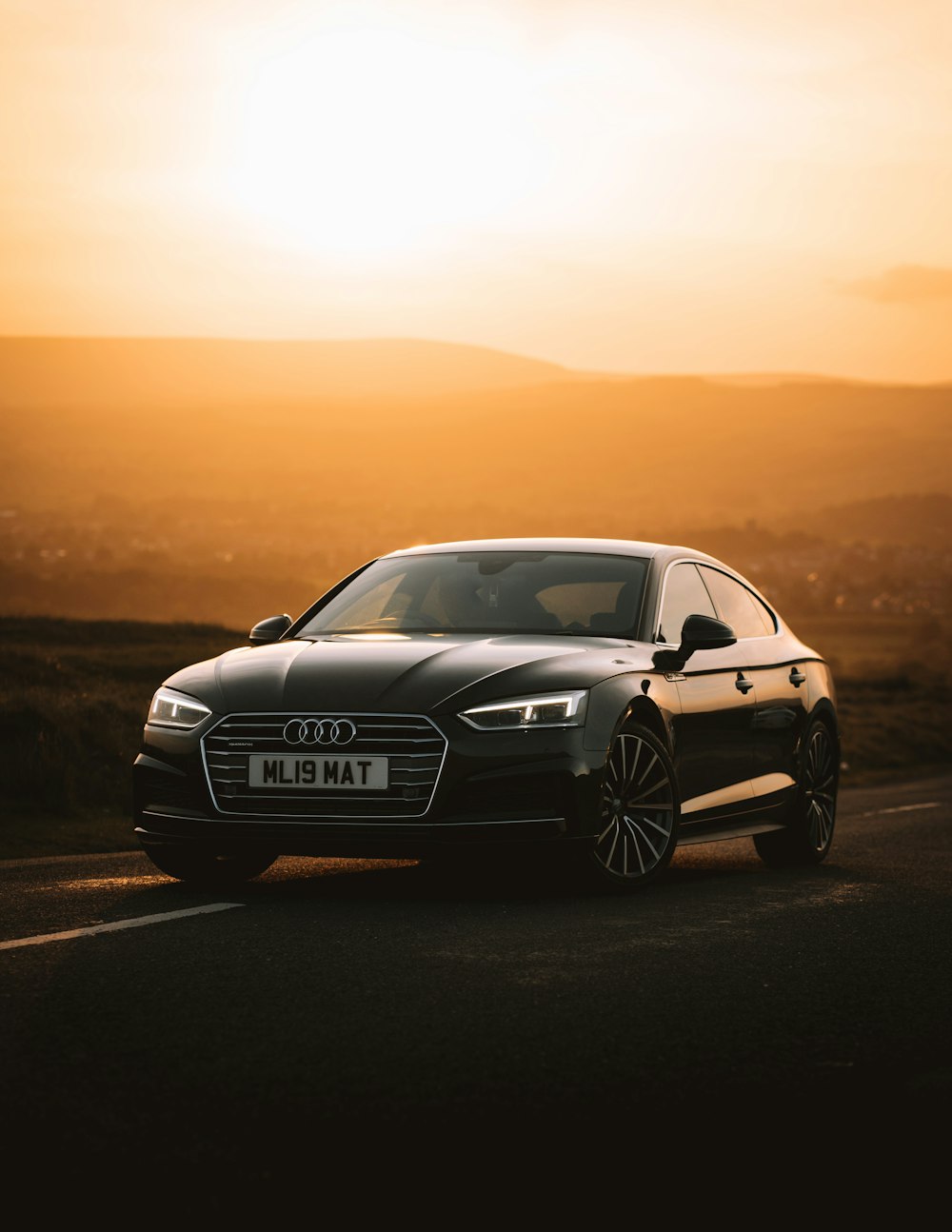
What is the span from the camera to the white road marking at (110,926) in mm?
6406

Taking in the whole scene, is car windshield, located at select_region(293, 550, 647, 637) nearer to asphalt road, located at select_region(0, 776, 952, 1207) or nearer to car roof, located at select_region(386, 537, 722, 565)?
car roof, located at select_region(386, 537, 722, 565)

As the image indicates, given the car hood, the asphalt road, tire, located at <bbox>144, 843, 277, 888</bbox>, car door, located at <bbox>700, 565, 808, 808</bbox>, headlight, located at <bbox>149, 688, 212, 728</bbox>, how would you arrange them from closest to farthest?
the asphalt road
the car hood
headlight, located at <bbox>149, 688, 212, 728</bbox>
tire, located at <bbox>144, 843, 277, 888</bbox>
car door, located at <bbox>700, 565, 808, 808</bbox>

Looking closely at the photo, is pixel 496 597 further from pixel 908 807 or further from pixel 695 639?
pixel 908 807

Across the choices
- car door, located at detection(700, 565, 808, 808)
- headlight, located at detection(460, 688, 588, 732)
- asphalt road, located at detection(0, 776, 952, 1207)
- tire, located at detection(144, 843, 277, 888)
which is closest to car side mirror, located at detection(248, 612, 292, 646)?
tire, located at detection(144, 843, 277, 888)

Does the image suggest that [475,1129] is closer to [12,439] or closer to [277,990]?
[277,990]

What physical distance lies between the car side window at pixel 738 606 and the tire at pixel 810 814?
0.68 m

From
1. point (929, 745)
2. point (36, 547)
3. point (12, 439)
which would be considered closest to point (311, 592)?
point (36, 547)

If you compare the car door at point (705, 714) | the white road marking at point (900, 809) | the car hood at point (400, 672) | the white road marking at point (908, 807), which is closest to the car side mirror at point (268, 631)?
the car hood at point (400, 672)

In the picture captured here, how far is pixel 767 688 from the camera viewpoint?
390 inches

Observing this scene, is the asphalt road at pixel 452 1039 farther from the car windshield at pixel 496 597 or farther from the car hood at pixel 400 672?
the car windshield at pixel 496 597

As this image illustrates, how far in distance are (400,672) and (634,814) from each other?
1337 millimetres

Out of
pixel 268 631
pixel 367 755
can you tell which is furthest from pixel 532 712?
pixel 268 631

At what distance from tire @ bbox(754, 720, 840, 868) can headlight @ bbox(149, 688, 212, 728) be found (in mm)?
3752

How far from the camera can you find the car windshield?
351 inches
